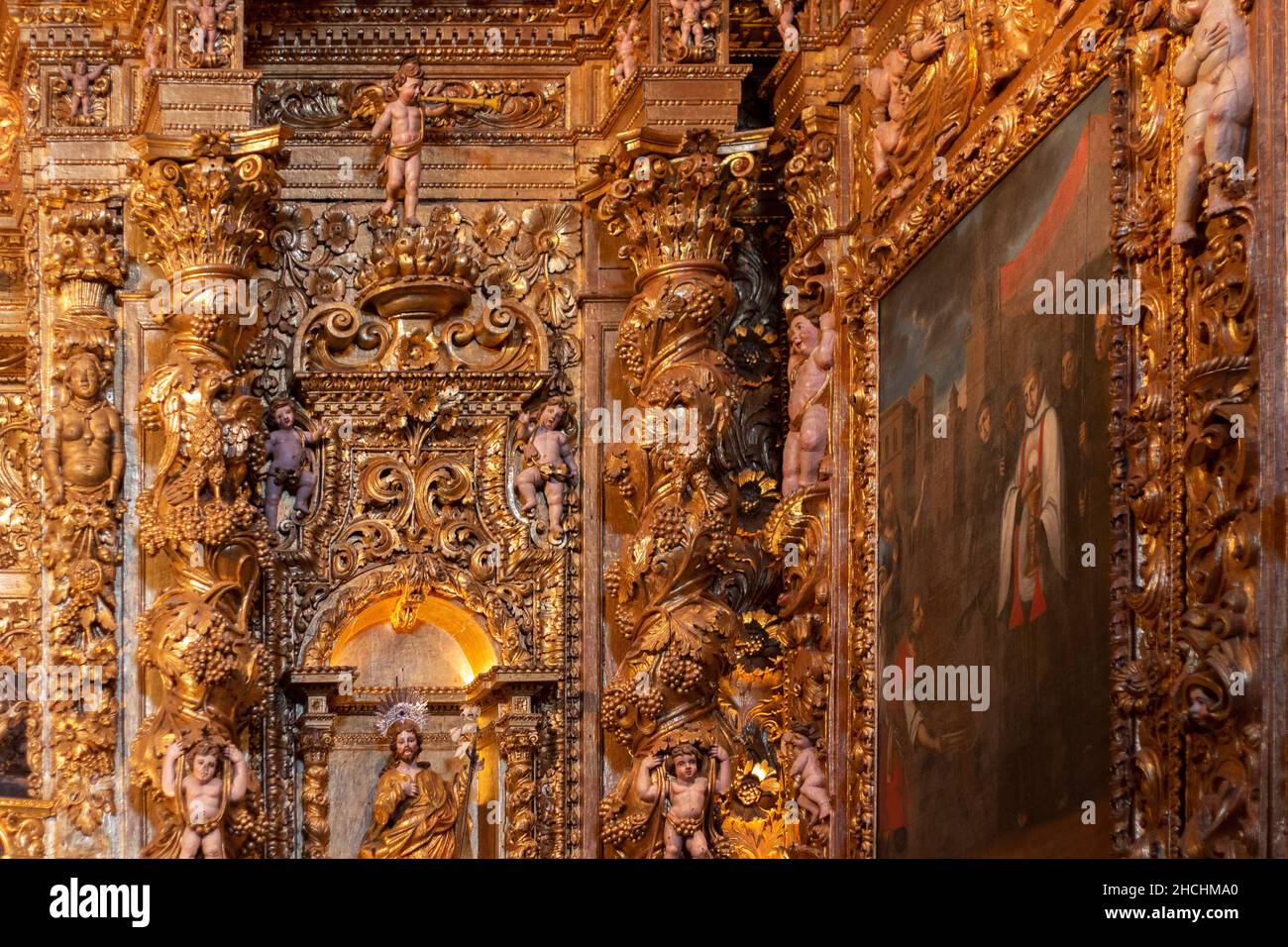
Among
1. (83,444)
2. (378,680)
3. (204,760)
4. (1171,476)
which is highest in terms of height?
(83,444)

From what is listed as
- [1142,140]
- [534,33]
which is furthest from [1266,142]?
[534,33]

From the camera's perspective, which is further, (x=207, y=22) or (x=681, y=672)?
(x=207, y=22)

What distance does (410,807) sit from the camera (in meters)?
18.4

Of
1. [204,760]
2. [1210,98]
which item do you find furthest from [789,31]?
[1210,98]

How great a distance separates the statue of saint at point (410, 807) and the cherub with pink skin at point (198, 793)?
1.23m

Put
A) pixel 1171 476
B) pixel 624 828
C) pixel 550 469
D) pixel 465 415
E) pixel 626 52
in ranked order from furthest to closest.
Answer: pixel 465 415 → pixel 550 469 → pixel 626 52 → pixel 624 828 → pixel 1171 476

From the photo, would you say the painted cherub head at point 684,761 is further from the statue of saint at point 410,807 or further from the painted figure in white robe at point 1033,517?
the painted figure in white robe at point 1033,517

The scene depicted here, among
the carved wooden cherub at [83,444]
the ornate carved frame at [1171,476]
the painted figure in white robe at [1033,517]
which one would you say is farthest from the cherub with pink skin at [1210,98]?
the carved wooden cherub at [83,444]

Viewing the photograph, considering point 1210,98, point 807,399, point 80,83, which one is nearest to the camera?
point 1210,98

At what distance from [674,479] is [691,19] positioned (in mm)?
3300

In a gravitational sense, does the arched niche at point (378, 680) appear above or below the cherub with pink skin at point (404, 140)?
below

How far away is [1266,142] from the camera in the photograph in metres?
11.1

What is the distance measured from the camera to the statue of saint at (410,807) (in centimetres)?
1830

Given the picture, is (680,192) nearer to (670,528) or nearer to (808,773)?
(670,528)
